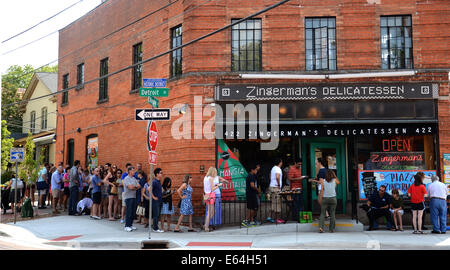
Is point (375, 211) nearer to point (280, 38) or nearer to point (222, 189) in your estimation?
point (222, 189)

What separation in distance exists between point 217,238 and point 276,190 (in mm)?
2579

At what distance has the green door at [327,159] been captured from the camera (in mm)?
14922

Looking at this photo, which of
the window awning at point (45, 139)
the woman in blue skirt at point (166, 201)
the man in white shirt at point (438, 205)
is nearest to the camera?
the man in white shirt at point (438, 205)

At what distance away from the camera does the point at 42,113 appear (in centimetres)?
3475

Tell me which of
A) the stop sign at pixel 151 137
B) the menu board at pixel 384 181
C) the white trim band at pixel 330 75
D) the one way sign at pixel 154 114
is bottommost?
the menu board at pixel 384 181

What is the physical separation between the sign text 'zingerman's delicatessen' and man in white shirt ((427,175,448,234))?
308 centimetres

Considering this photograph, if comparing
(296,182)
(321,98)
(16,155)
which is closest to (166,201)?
(296,182)

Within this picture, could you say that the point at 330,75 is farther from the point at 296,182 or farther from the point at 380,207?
the point at 380,207

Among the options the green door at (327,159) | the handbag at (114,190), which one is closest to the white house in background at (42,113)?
the handbag at (114,190)

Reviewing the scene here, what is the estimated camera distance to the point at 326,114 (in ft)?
47.4

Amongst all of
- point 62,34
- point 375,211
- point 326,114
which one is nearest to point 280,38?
point 326,114

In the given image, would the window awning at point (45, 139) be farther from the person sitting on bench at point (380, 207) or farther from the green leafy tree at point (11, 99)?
the person sitting on bench at point (380, 207)

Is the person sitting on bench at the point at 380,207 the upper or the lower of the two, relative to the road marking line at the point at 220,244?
upper

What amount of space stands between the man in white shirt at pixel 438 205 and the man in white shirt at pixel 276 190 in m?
4.45
